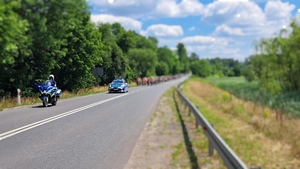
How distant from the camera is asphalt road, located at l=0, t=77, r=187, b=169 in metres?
6.76

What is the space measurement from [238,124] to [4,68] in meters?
11.3

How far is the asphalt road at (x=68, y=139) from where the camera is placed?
6758 millimetres

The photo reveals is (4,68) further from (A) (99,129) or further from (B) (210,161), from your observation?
(A) (99,129)

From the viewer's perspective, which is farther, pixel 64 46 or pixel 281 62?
pixel 281 62

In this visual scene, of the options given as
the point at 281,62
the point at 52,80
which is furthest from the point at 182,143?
the point at 281,62

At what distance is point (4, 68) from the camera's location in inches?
158

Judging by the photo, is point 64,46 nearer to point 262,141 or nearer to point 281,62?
point 262,141

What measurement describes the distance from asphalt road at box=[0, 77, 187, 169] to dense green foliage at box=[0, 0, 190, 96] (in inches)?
57.7

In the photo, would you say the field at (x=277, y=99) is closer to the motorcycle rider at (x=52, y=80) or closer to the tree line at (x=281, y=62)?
the tree line at (x=281, y=62)

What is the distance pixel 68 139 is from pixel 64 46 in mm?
4491

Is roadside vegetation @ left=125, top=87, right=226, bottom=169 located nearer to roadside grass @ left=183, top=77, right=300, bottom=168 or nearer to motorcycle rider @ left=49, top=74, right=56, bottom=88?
roadside grass @ left=183, top=77, right=300, bottom=168

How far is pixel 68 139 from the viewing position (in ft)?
29.2

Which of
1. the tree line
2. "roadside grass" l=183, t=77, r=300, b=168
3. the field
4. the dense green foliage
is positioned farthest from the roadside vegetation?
the tree line

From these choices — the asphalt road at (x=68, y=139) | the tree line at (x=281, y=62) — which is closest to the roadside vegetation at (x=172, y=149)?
the asphalt road at (x=68, y=139)
